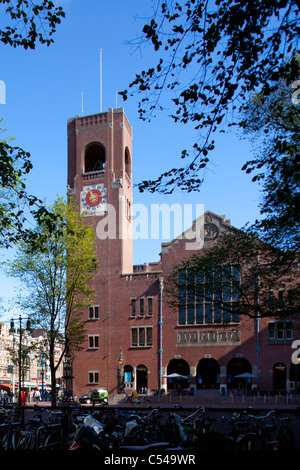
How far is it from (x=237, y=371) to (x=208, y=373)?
3027 millimetres

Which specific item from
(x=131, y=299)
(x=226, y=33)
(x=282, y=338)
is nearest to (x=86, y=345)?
(x=131, y=299)

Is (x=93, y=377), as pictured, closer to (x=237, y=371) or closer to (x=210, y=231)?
(x=237, y=371)

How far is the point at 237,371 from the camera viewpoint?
48.7 meters

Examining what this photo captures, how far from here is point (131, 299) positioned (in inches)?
2122

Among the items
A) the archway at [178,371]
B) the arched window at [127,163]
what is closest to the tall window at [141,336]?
the archway at [178,371]

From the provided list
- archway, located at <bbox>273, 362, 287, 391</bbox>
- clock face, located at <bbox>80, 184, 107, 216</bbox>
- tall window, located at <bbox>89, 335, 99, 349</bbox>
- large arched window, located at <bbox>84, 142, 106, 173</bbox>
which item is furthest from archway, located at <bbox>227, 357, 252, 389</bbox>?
large arched window, located at <bbox>84, 142, 106, 173</bbox>

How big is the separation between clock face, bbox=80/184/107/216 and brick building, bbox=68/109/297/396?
0.37 feet

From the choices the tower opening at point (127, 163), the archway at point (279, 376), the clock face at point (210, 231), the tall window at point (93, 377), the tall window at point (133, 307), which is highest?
the tower opening at point (127, 163)

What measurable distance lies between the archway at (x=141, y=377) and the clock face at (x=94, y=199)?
55.9 ft

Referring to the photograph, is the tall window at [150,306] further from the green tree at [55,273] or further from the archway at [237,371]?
the green tree at [55,273]

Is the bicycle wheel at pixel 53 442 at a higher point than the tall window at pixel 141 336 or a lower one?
higher

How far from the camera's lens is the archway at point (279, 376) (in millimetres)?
46159

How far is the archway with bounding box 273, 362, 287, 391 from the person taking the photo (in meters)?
46.2
